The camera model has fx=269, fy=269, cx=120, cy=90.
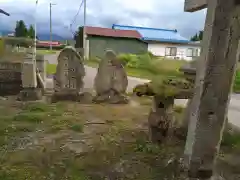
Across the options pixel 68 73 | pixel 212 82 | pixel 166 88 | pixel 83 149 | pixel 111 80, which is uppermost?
pixel 212 82

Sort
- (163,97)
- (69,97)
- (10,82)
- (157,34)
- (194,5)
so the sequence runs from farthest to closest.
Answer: (157,34) → (10,82) → (69,97) → (163,97) → (194,5)

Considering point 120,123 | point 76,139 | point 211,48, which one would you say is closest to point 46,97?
point 120,123

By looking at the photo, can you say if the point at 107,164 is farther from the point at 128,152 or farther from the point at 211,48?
the point at 211,48

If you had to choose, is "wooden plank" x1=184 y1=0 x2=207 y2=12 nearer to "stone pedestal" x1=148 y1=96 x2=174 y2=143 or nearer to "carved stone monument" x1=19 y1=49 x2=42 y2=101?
"stone pedestal" x1=148 y1=96 x2=174 y2=143

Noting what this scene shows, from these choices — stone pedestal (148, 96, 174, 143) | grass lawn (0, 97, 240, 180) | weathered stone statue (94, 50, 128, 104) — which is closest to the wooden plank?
→ stone pedestal (148, 96, 174, 143)

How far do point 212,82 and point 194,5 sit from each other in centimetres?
89

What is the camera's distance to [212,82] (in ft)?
8.40

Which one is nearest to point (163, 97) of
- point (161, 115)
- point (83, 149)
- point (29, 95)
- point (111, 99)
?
point (161, 115)

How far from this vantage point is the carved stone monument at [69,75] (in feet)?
21.2

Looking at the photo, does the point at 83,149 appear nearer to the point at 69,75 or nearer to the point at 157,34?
the point at 69,75

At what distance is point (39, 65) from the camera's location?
320 inches

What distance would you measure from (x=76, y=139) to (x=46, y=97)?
121 inches

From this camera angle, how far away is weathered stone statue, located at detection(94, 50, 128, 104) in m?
6.50

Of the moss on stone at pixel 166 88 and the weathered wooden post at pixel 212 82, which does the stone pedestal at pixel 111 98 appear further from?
the weathered wooden post at pixel 212 82
